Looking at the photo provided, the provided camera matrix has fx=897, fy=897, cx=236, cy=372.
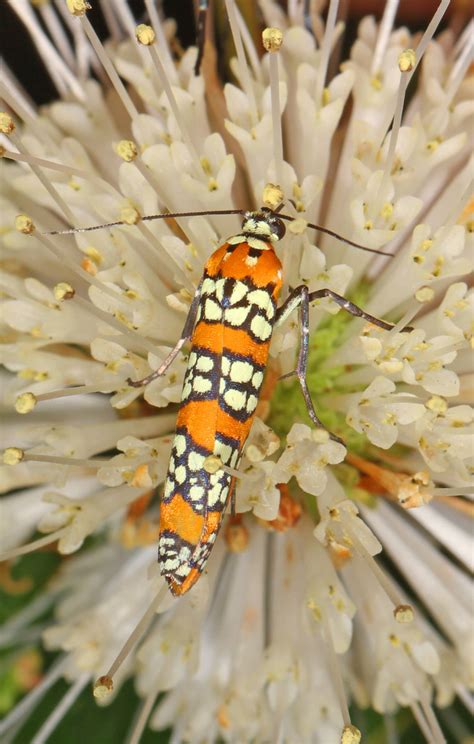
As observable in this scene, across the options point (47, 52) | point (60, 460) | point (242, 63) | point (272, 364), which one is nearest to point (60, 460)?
point (60, 460)

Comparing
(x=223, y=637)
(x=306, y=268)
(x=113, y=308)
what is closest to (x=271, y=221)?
(x=306, y=268)

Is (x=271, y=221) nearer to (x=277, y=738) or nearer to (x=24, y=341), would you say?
(x=24, y=341)

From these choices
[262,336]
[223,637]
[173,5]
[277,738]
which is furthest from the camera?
[173,5]

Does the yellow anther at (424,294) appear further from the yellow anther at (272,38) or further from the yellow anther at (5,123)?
the yellow anther at (5,123)

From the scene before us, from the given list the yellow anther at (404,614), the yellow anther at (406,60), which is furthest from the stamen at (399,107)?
the yellow anther at (404,614)

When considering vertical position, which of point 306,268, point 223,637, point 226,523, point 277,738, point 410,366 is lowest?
point 277,738

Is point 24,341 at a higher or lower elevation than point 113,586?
higher

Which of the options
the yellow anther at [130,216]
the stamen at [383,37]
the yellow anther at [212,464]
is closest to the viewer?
the yellow anther at [212,464]
